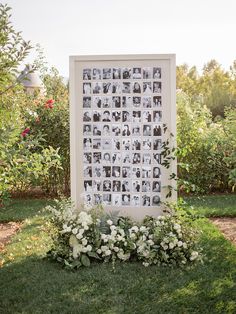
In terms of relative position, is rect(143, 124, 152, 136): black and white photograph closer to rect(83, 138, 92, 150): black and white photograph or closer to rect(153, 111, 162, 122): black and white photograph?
rect(153, 111, 162, 122): black and white photograph

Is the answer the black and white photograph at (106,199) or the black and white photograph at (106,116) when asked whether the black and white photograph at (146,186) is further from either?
the black and white photograph at (106,116)

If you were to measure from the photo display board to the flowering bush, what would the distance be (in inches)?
11.4

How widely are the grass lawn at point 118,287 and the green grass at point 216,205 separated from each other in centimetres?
223

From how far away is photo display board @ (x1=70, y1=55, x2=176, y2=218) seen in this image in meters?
5.88

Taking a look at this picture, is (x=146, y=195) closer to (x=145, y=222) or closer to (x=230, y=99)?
(x=145, y=222)

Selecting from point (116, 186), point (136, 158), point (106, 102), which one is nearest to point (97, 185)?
point (116, 186)

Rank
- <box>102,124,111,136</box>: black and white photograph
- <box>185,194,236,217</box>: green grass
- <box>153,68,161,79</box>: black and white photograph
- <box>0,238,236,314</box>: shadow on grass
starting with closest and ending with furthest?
<box>0,238,236,314</box>: shadow on grass → <box>153,68,161,79</box>: black and white photograph → <box>102,124,111,136</box>: black and white photograph → <box>185,194,236,217</box>: green grass

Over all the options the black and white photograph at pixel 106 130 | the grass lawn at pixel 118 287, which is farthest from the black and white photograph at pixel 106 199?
the grass lawn at pixel 118 287

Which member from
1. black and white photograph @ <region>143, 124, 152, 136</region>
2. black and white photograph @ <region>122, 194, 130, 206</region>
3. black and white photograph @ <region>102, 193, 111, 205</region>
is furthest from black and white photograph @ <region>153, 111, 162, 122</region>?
black and white photograph @ <region>102, 193, 111, 205</region>

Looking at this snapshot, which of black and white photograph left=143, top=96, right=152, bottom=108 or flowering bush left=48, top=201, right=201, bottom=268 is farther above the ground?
black and white photograph left=143, top=96, right=152, bottom=108

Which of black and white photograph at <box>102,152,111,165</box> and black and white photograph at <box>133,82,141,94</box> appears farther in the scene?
black and white photograph at <box>102,152,111,165</box>

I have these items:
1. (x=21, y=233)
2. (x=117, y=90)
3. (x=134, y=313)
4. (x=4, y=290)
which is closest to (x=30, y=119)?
(x=21, y=233)

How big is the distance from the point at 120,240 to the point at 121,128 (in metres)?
1.33

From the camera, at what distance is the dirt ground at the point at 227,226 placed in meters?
7.01
